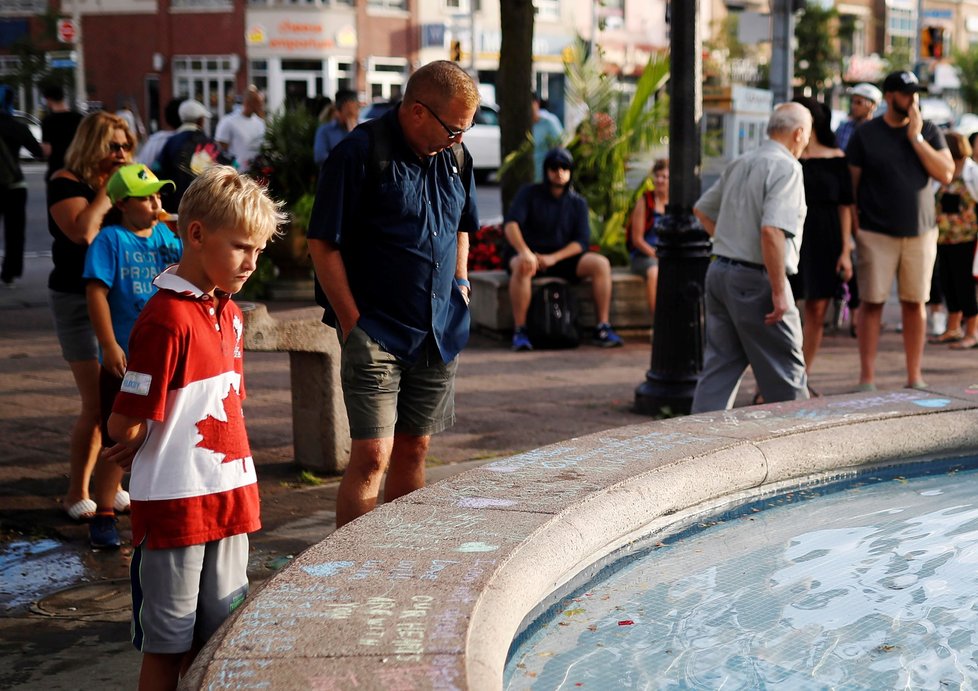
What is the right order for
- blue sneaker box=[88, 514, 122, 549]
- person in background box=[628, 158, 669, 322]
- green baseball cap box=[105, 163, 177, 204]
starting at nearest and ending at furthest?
green baseball cap box=[105, 163, 177, 204], blue sneaker box=[88, 514, 122, 549], person in background box=[628, 158, 669, 322]

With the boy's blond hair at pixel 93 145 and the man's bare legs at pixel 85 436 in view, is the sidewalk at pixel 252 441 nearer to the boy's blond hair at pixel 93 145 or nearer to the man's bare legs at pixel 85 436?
the man's bare legs at pixel 85 436

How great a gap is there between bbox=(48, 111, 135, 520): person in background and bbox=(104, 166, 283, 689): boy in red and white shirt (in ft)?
7.23

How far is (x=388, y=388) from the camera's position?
4.37 metres

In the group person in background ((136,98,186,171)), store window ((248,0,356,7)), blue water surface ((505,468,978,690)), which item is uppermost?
store window ((248,0,356,7))

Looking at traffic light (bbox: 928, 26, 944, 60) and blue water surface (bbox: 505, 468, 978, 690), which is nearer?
blue water surface (bbox: 505, 468, 978, 690)

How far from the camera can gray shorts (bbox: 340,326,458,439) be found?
432cm

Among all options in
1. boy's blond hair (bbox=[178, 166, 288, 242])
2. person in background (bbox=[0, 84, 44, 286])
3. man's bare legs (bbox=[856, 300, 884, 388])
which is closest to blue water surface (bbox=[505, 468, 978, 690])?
A: boy's blond hair (bbox=[178, 166, 288, 242])

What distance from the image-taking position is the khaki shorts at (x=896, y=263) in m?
8.10

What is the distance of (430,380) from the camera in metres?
4.53

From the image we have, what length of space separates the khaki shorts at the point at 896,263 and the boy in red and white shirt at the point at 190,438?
18.5ft

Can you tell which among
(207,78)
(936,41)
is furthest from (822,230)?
(207,78)

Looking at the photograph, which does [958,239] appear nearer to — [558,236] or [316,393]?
[558,236]

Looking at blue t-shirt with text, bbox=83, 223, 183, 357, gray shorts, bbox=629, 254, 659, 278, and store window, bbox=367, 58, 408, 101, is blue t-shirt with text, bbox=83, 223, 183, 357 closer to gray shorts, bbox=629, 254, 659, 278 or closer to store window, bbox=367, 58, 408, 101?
gray shorts, bbox=629, 254, 659, 278

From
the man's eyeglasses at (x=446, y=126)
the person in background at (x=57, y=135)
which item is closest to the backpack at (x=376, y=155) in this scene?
the man's eyeglasses at (x=446, y=126)
